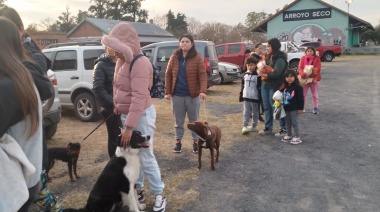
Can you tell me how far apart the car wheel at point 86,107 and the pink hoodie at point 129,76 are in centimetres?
475

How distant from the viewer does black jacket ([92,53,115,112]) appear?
13.9 feet

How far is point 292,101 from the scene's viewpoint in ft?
20.1

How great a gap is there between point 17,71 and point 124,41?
1568 mm

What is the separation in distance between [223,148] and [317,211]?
2481mm

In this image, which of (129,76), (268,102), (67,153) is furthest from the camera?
(268,102)

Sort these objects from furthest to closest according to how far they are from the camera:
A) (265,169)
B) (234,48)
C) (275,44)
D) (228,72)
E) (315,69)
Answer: (234,48)
(228,72)
(315,69)
(275,44)
(265,169)

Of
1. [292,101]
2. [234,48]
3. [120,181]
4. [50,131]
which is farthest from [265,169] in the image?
[234,48]

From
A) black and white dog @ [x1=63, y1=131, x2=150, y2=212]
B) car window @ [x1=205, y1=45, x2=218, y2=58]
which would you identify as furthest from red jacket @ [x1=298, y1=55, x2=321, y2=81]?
black and white dog @ [x1=63, y1=131, x2=150, y2=212]

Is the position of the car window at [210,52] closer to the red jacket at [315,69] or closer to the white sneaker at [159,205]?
the red jacket at [315,69]

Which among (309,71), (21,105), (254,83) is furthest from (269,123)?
(21,105)

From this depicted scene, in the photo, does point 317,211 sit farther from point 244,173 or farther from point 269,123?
point 269,123

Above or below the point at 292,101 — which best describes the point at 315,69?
above

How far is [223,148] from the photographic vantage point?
597cm

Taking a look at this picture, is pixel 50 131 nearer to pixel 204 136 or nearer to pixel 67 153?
pixel 67 153
